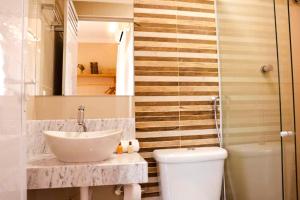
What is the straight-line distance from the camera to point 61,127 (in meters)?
1.49

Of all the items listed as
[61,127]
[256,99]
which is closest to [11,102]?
[61,127]

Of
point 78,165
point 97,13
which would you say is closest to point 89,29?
point 97,13

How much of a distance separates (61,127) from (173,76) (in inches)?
34.8

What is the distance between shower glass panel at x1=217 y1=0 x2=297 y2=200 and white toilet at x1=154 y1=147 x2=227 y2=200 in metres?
→ 0.20

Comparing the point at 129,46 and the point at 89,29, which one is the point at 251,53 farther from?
the point at 89,29

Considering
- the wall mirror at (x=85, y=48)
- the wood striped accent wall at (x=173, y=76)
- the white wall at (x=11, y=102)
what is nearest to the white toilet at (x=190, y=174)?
the wood striped accent wall at (x=173, y=76)

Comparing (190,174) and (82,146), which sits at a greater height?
(82,146)

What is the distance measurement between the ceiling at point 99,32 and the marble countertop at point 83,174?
879mm

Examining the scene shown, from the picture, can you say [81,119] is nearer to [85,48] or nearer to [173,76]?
[85,48]

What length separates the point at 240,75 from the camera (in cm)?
157

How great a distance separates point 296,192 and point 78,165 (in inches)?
45.5

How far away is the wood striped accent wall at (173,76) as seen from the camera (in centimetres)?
163

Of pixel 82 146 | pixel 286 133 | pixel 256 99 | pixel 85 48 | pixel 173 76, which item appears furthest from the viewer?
pixel 173 76

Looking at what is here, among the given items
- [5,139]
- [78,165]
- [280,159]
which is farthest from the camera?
[280,159]
